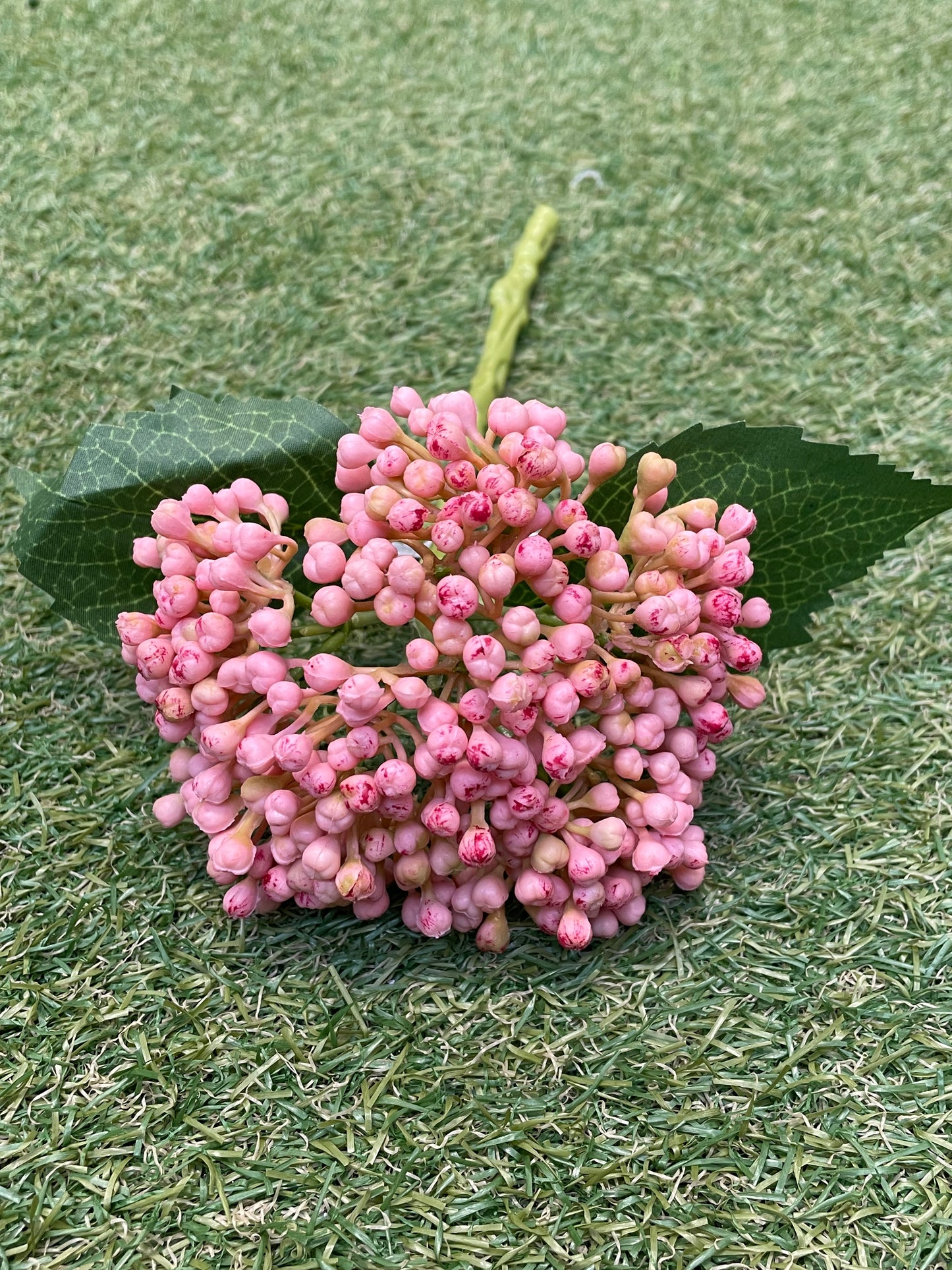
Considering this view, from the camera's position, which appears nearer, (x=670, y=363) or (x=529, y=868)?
(x=529, y=868)

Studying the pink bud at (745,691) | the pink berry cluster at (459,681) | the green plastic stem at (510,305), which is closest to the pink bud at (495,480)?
the pink berry cluster at (459,681)

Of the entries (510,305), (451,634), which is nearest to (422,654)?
(451,634)

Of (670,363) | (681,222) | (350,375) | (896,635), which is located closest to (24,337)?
(350,375)

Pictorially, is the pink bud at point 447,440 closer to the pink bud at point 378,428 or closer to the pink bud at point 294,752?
the pink bud at point 378,428

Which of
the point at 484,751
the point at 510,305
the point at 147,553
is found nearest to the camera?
the point at 484,751

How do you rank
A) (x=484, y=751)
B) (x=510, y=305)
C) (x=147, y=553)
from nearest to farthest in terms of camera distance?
(x=484, y=751) < (x=147, y=553) < (x=510, y=305)

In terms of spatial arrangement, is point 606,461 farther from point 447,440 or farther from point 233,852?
point 233,852

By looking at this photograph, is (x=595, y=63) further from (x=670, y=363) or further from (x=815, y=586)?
(x=815, y=586)

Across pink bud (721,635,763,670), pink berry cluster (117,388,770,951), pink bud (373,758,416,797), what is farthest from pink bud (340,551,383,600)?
pink bud (721,635,763,670)
